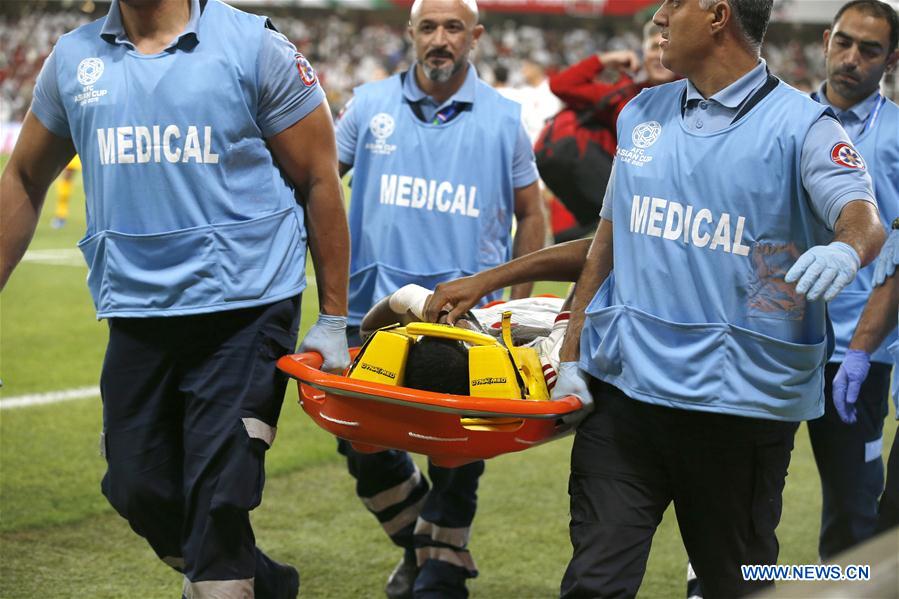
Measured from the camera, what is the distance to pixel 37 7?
165 feet

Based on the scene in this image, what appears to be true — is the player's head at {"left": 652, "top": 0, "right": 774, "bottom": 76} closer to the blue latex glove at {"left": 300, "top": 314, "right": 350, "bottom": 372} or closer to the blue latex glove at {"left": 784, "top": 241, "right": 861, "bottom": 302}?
the blue latex glove at {"left": 784, "top": 241, "right": 861, "bottom": 302}

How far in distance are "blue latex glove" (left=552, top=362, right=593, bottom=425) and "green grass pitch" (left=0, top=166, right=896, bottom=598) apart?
1.86 metres

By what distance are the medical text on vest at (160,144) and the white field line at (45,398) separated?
4963 mm

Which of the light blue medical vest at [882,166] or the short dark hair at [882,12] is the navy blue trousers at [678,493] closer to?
the light blue medical vest at [882,166]

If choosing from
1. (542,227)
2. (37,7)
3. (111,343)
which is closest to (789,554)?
(542,227)

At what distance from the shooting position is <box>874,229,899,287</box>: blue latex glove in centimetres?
394

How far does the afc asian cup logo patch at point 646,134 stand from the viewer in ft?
10.9

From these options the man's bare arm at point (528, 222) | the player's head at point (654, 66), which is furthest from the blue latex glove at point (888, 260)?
the player's head at point (654, 66)

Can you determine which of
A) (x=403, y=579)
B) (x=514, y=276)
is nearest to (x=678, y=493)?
(x=514, y=276)

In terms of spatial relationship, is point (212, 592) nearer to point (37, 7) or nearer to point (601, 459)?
point (601, 459)

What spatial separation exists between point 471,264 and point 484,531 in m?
1.58

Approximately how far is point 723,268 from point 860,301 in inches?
74.4

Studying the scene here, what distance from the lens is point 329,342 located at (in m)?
3.89

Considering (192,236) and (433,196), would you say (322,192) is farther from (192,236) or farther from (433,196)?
(433,196)
